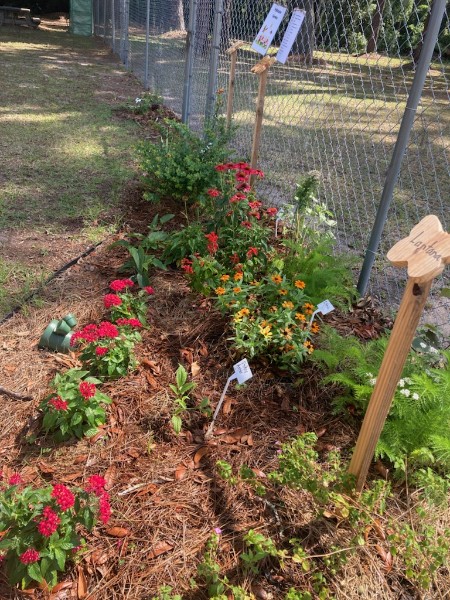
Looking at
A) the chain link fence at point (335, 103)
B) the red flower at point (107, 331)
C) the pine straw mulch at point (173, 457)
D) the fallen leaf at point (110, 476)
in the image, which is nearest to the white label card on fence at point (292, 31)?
the chain link fence at point (335, 103)

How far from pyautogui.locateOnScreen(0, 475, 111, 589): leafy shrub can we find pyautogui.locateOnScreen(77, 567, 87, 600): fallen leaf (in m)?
A: 0.08

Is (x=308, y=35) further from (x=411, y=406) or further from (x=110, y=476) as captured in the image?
(x=110, y=476)

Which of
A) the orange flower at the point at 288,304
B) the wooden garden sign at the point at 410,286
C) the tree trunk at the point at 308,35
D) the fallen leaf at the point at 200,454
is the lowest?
the fallen leaf at the point at 200,454

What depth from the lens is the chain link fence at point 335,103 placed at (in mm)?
3568

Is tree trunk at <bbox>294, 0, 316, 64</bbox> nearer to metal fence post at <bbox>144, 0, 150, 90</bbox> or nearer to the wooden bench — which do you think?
metal fence post at <bbox>144, 0, 150, 90</bbox>

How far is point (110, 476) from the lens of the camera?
1.99 meters

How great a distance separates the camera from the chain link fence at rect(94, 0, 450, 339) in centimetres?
357

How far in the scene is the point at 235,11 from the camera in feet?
17.4

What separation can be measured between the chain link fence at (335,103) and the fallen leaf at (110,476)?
2127 mm

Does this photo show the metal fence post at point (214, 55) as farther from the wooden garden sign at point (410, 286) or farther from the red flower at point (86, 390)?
the wooden garden sign at point (410, 286)

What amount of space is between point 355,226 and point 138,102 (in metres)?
4.66

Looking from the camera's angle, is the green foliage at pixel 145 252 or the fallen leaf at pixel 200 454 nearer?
the fallen leaf at pixel 200 454

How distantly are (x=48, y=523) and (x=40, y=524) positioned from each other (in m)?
0.02

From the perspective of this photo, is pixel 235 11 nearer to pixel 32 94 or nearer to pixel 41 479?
pixel 32 94
